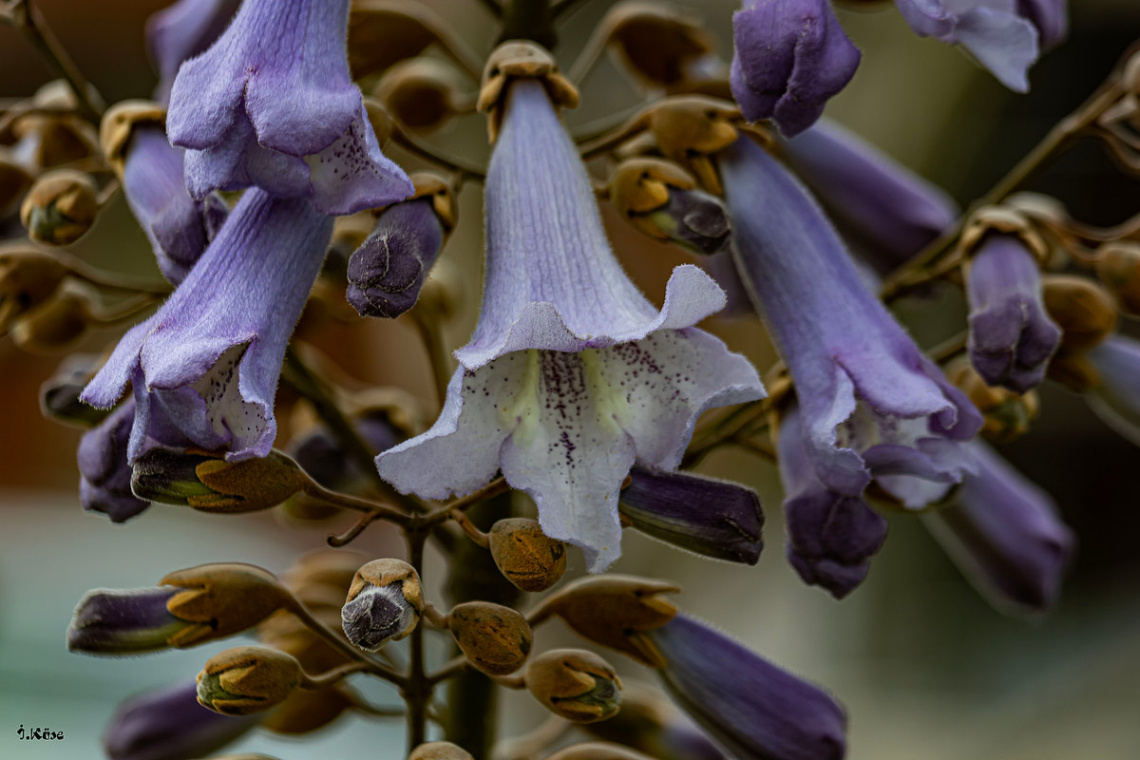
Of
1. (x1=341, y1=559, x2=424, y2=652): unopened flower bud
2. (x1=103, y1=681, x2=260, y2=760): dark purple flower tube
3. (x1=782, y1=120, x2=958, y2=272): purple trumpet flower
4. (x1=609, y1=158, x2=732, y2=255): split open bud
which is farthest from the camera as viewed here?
(x1=782, y1=120, x2=958, y2=272): purple trumpet flower

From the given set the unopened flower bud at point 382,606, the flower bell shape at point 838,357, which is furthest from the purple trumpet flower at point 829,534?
the unopened flower bud at point 382,606

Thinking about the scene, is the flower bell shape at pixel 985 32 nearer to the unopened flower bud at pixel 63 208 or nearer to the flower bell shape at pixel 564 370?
the flower bell shape at pixel 564 370

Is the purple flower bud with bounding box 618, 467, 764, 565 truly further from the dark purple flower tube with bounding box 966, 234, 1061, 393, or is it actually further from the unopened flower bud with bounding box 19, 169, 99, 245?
the unopened flower bud with bounding box 19, 169, 99, 245

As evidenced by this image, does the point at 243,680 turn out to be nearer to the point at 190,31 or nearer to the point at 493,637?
the point at 493,637

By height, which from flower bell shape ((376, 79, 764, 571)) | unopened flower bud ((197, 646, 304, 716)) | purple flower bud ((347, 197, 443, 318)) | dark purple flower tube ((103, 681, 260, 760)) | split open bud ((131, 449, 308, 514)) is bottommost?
dark purple flower tube ((103, 681, 260, 760))

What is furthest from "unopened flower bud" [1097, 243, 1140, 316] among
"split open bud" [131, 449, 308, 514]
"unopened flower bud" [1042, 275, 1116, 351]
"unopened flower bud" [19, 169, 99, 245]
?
"unopened flower bud" [19, 169, 99, 245]

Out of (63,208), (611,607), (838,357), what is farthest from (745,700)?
(63,208)
